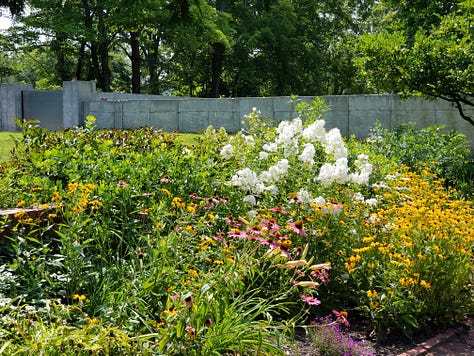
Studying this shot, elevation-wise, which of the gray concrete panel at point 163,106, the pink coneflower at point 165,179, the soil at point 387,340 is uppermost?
the gray concrete panel at point 163,106

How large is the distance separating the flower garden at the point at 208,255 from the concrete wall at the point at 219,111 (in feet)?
23.2

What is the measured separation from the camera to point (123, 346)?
104 inches

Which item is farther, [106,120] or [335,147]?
[106,120]

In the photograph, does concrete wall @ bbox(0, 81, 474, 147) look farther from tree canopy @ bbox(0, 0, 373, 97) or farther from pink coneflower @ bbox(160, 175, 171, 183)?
pink coneflower @ bbox(160, 175, 171, 183)

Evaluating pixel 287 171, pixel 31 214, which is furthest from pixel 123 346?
pixel 287 171

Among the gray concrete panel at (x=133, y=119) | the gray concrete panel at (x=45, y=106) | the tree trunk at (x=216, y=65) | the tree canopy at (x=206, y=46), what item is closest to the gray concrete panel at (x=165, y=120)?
the gray concrete panel at (x=133, y=119)

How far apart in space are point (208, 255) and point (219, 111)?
39.5 ft

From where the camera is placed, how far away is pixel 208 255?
11.9ft

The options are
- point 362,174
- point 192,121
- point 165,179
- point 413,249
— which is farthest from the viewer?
point 192,121

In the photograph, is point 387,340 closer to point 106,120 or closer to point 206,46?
point 106,120

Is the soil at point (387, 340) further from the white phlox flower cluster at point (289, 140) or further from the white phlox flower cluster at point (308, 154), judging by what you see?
the white phlox flower cluster at point (289, 140)

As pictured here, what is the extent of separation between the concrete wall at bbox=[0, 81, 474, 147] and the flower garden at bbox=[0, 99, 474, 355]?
23.2 ft

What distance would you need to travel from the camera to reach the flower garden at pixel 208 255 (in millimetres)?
2775

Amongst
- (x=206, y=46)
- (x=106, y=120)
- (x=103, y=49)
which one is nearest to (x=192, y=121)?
(x=106, y=120)
